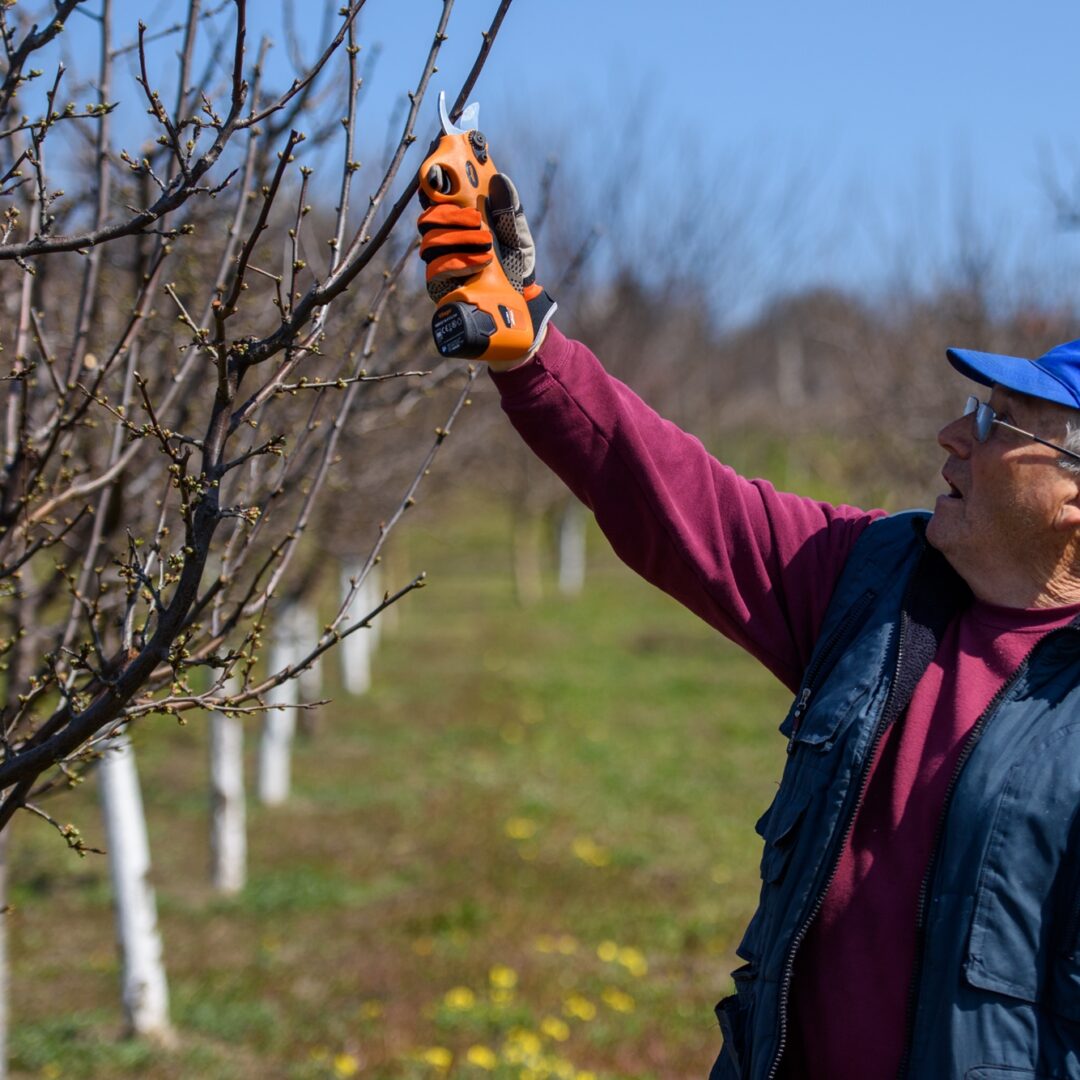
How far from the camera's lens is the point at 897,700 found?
5.92ft

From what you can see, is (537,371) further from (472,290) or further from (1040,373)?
(1040,373)

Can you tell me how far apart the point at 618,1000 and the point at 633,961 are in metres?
0.46

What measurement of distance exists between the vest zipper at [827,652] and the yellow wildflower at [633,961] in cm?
368

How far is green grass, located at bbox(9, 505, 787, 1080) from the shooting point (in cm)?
455

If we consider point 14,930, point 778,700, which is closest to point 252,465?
point 14,930

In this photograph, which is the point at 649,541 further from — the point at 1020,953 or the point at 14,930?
the point at 14,930

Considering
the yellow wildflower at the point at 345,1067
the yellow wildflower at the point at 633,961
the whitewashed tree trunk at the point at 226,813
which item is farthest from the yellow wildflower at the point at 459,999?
the whitewashed tree trunk at the point at 226,813

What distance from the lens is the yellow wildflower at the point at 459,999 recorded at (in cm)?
480

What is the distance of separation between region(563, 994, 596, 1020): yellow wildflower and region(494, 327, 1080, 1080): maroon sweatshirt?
9.82 ft

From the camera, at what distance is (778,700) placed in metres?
12.0

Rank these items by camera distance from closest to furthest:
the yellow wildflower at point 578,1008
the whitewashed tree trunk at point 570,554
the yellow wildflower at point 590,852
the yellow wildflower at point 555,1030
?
the yellow wildflower at point 555,1030 < the yellow wildflower at point 578,1008 < the yellow wildflower at point 590,852 < the whitewashed tree trunk at point 570,554

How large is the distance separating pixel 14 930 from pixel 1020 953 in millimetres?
5352

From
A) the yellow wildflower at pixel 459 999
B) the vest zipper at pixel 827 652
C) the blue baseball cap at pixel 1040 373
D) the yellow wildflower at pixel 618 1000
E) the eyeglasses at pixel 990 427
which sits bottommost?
the yellow wildflower at pixel 618 1000

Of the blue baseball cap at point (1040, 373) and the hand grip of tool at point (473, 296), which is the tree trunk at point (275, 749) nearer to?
the hand grip of tool at point (473, 296)
